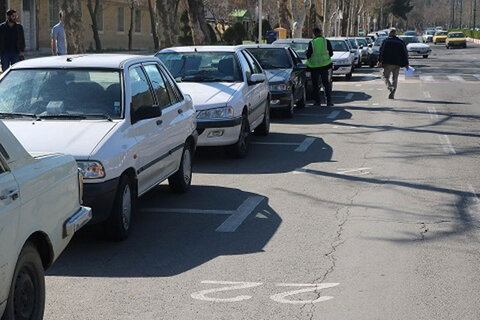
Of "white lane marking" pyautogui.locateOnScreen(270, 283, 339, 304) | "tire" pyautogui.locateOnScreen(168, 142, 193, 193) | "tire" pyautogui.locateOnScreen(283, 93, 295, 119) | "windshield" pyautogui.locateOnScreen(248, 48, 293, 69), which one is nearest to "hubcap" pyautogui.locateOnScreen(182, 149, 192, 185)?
"tire" pyautogui.locateOnScreen(168, 142, 193, 193)

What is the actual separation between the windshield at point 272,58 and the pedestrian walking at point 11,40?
5225 millimetres

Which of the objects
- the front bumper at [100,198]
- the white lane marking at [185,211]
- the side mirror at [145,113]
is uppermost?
the side mirror at [145,113]

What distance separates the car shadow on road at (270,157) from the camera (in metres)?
12.2

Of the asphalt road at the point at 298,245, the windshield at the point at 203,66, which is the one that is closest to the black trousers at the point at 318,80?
the asphalt road at the point at 298,245

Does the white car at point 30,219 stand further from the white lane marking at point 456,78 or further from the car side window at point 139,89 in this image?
the white lane marking at point 456,78

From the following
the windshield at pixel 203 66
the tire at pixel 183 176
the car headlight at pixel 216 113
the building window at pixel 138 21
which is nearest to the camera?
the tire at pixel 183 176

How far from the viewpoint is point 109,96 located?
8.48 meters

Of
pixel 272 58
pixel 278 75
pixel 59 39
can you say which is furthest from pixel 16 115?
pixel 272 58

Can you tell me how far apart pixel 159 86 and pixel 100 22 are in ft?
166

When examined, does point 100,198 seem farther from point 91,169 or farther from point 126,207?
point 126,207

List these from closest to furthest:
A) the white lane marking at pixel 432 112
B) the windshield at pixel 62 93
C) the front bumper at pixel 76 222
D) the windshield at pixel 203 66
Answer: the front bumper at pixel 76 222
the windshield at pixel 62 93
the windshield at pixel 203 66
the white lane marking at pixel 432 112

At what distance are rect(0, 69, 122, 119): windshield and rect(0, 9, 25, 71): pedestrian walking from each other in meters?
9.68

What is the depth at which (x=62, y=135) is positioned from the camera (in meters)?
7.66

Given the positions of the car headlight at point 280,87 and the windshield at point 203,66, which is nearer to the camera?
the windshield at point 203,66
